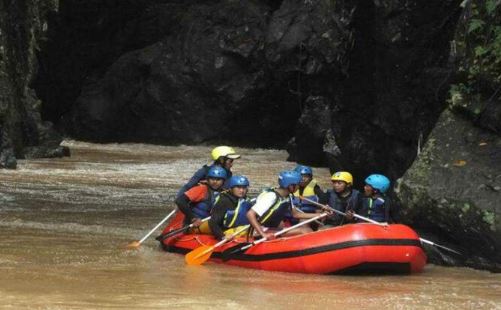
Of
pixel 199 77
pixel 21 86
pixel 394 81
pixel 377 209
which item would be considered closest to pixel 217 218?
pixel 377 209

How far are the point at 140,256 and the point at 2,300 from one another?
295cm

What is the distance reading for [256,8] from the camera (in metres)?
29.3

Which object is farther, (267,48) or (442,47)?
(267,48)

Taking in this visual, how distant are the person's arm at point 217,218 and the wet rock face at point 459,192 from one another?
1915mm

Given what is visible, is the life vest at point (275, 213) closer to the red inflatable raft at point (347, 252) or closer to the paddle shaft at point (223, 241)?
the paddle shaft at point (223, 241)

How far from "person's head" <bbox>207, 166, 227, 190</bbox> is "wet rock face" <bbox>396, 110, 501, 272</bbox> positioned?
190 centimetres

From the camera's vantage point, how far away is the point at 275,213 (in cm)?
821

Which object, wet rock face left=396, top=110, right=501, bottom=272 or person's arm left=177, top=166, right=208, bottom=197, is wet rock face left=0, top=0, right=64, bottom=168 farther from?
wet rock face left=396, top=110, right=501, bottom=272

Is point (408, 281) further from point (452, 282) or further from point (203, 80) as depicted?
point (203, 80)

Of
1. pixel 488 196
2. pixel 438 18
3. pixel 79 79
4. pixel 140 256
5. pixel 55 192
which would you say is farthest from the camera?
pixel 79 79

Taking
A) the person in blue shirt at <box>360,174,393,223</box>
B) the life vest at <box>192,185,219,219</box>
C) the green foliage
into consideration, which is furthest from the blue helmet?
the green foliage

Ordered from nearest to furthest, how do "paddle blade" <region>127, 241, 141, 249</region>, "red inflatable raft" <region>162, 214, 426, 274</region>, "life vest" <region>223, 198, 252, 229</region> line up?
1. "red inflatable raft" <region>162, 214, 426, 274</region>
2. "life vest" <region>223, 198, 252, 229</region>
3. "paddle blade" <region>127, 241, 141, 249</region>

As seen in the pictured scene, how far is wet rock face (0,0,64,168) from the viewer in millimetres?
18172

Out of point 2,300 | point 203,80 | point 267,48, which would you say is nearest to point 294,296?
point 2,300
